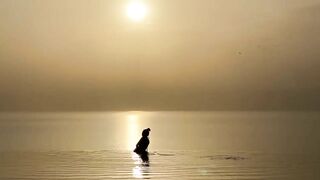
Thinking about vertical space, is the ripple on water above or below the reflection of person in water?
below

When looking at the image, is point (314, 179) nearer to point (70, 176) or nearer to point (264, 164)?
point (264, 164)

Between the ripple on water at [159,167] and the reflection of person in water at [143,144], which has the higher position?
the reflection of person in water at [143,144]

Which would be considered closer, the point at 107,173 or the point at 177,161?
the point at 107,173

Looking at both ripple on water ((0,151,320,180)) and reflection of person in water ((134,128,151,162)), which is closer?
ripple on water ((0,151,320,180))

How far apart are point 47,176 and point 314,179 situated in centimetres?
859

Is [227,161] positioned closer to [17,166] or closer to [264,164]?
[264,164]

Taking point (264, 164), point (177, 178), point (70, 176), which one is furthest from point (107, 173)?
point (264, 164)

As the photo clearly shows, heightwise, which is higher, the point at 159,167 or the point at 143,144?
the point at 143,144

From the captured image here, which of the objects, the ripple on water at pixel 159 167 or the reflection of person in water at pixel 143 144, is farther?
the reflection of person in water at pixel 143 144

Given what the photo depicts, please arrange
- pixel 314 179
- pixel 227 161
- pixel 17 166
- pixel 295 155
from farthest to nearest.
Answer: pixel 295 155 → pixel 227 161 → pixel 17 166 → pixel 314 179

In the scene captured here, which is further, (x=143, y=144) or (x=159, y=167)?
(x=143, y=144)

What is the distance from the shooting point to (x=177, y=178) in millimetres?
17031

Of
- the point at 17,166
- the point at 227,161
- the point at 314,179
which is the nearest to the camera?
the point at 314,179

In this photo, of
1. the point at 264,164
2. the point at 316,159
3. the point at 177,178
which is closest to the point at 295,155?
the point at 316,159
